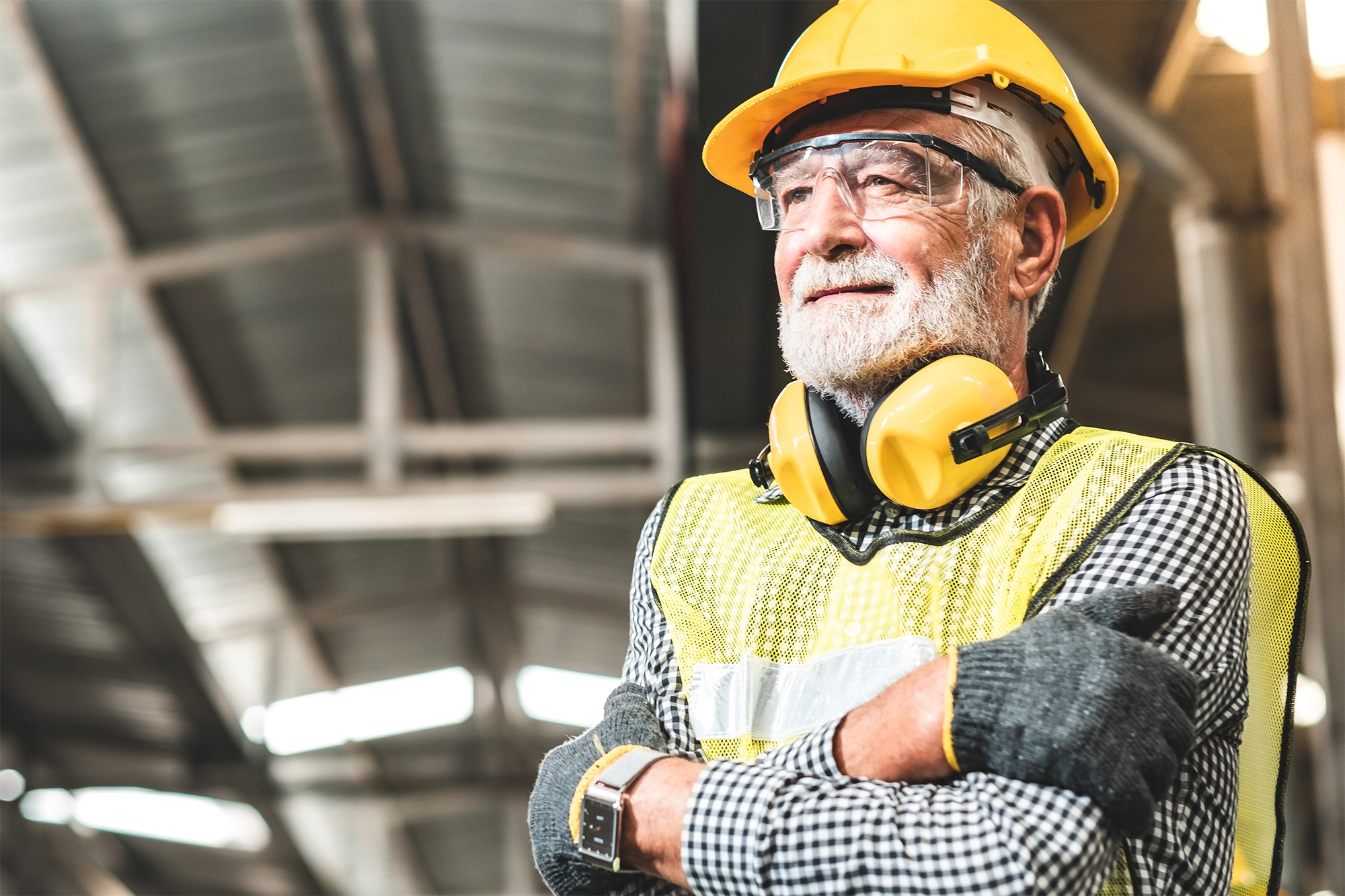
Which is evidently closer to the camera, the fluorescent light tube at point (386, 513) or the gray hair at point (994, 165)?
the gray hair at point (994, 165)

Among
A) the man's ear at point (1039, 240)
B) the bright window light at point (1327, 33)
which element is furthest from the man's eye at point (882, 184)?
the bright window light at point (1327, 33)

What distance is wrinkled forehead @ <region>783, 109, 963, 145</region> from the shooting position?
180 centimetres

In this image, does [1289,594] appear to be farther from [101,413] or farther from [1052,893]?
[101,413]

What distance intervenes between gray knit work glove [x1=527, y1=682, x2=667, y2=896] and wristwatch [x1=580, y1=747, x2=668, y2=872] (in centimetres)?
4

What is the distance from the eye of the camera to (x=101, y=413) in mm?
10773

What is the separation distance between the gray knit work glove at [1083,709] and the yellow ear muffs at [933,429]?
335mm

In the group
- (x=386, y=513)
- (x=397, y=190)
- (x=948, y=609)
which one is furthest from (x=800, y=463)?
(x=397, y=190)

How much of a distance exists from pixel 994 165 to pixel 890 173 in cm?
16

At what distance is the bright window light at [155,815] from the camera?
1561 centimetres

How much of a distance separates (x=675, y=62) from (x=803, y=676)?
5.51 meters

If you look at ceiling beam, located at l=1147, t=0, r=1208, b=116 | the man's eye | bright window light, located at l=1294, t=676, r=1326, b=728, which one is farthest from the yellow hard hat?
bright window light, located at l=1294, t=676, r=1326, b=728

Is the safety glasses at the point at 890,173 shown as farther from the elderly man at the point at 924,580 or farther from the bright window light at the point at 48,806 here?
the bright window light at the point at 48,806

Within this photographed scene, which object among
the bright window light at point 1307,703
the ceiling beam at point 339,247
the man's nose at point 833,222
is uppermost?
the ceiling beam at point 339,247

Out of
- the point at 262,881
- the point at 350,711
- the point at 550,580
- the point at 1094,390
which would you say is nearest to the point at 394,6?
the point at 1094,390
